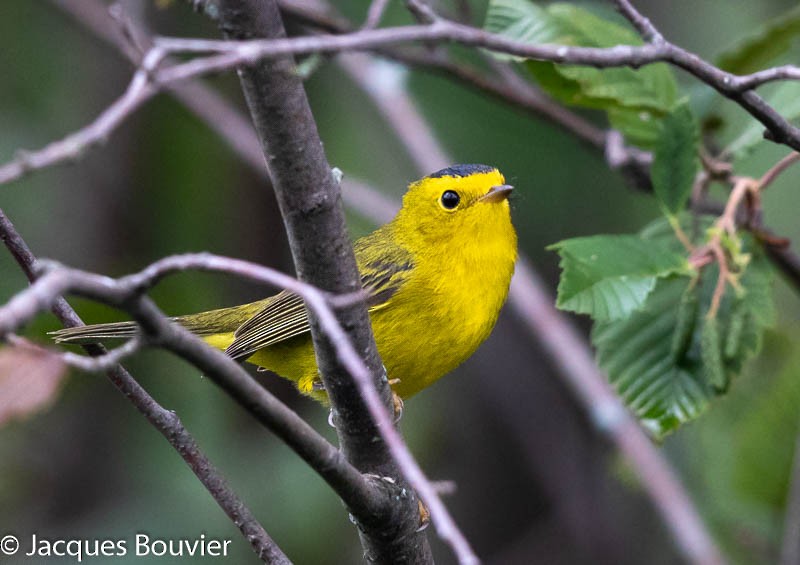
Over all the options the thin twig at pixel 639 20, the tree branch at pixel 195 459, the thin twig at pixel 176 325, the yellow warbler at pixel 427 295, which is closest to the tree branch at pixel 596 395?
the yellow warbler at pixel 427 295

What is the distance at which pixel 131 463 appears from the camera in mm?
5059

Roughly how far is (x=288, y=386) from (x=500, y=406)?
5.13ft

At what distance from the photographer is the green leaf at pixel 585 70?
3.15 m

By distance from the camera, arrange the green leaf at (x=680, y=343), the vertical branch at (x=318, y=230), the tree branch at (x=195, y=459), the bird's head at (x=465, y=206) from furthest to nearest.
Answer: the bird's head at (x=465, y=206)
the green leaf at (x=680, y=343)
the tree branch at (x=195, y=459)
the vertical branch at (x=318, y=230)

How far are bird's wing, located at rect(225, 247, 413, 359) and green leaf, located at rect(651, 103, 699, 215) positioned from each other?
1.03 m

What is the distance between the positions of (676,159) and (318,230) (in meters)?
1.53

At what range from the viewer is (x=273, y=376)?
216 inches

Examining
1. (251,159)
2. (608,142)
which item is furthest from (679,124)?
(251,159)

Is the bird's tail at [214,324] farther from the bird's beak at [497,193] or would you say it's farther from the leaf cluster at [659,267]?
the leaf cluster at [659,267]

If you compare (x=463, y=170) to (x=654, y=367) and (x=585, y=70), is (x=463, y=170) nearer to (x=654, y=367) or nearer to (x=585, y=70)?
(x=585, y=70)

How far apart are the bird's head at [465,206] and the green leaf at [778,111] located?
0.82 meters

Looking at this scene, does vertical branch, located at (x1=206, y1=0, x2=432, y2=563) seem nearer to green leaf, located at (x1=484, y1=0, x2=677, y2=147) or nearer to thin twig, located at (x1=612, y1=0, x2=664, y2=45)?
thin twig, located at (x1=612, y1=0, x2=664, y2=45)

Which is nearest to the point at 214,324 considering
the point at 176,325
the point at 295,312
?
the point at 295,312

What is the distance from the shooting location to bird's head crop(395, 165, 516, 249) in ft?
12.0
